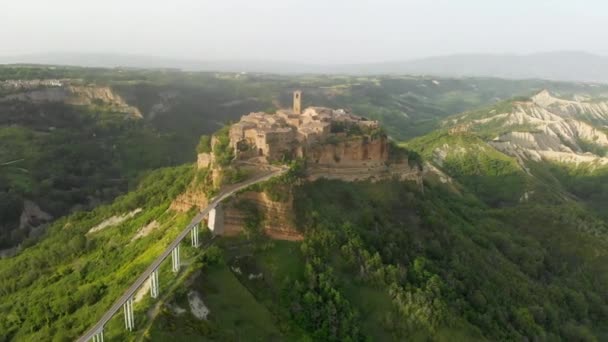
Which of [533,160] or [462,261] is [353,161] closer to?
[462,261]

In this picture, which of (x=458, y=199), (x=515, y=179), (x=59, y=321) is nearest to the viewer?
(x=59, y=321)

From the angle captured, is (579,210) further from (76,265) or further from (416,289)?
(76,265)

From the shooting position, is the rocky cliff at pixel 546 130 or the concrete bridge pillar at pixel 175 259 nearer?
the concrete bridge pillar at pixel 175 259

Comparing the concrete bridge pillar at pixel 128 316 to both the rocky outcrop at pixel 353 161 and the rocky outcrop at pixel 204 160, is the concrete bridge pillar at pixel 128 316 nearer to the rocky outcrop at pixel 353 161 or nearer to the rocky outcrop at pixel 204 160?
the rocky outcrop at pixel 204 160

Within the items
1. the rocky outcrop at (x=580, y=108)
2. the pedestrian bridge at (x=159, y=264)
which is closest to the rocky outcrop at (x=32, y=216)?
the pedestrian bridge at (x=159, y=264)

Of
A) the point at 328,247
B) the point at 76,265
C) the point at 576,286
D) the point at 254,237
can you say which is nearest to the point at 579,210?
the point at 576,286

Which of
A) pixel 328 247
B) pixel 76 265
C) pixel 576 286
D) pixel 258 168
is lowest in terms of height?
pixel 576 286

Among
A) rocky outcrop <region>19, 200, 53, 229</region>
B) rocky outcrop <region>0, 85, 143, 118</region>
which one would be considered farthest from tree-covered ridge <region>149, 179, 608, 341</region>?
rocky outcrop <region>0, 85, 143, 118</region>

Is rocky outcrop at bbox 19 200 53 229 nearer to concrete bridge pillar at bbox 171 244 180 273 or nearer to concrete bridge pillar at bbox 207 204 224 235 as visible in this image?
concrete bridge pillar at bbox 207 204 224 235

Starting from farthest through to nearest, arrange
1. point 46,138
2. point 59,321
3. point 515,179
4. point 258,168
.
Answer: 1. point 46,138
2. point 515,179
3. point 258,168
4. point 59,321
